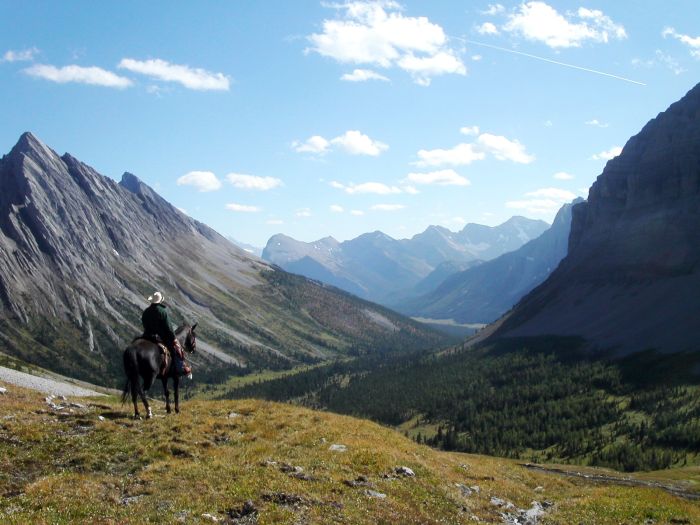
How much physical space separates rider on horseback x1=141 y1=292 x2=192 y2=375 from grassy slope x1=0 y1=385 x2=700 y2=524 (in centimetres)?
290

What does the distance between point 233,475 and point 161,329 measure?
11.2 m

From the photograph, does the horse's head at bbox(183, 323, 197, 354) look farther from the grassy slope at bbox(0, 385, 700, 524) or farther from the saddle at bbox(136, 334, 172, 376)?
the grassy slope at bbox(0, 385, 700, 524)

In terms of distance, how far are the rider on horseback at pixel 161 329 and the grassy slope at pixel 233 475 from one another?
9.51 ft

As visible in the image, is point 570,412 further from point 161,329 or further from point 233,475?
point 233,475

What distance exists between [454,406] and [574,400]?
3591 centimetres

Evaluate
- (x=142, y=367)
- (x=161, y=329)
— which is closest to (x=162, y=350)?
(x=161, y=329)

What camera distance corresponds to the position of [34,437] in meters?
22.3

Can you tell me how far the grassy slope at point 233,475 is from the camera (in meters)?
16.6

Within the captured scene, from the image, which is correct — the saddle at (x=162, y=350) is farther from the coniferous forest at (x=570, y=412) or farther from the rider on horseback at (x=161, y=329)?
the coniferous forest at (x=570, y=412)

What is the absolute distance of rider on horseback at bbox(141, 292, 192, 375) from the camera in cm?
2842

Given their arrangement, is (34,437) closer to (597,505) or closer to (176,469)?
(176,469)

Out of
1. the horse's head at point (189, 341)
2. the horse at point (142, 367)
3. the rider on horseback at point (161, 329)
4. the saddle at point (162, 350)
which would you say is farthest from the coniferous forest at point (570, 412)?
the horse at point (142, 367)

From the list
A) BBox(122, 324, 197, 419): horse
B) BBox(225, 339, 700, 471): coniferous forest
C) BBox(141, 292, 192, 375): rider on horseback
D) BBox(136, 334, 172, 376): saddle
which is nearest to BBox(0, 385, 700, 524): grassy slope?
BBox(122, 324, 197, 419): horse

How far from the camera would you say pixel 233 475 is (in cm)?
1992
